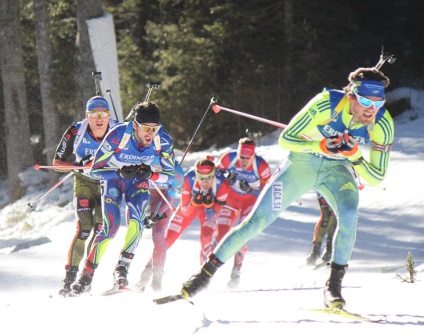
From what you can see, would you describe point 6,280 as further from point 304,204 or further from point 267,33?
point 267,33

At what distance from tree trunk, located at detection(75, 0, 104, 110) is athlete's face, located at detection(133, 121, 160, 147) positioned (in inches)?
395

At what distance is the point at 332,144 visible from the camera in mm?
5684

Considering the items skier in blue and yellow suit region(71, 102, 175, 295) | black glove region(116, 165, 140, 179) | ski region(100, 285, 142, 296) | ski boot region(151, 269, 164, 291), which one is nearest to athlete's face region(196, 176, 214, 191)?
ski boot region(151, 269, 164, 291)

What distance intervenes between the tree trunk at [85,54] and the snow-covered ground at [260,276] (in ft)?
7.99

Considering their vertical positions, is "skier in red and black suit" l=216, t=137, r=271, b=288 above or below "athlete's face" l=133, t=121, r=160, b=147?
below

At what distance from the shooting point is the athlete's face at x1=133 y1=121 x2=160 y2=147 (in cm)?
700

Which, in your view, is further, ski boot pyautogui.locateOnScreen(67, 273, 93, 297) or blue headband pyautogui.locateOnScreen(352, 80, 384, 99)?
ski boot pyautogui.locateOnScreen(67, 273, 93, 297)

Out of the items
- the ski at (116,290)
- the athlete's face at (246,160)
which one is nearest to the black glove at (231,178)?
the athlete's face at (246,160)

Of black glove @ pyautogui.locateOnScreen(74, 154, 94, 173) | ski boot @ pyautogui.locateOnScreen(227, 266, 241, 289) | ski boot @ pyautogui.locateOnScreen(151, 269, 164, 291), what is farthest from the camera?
ski boot @ pyautogui.locateOnScreen(227, 266, 241, 289)

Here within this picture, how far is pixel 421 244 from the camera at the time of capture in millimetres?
11055

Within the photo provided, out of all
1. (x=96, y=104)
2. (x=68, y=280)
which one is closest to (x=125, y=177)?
(x=96, y=104)

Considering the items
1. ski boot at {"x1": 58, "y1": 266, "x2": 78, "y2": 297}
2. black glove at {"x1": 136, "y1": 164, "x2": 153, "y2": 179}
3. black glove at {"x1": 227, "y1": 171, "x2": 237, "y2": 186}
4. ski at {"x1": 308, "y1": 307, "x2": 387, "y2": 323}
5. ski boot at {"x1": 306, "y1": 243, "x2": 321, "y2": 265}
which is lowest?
ski boot at {"x1": 306, "y1": 243, "x2": 321, "y2": 265}

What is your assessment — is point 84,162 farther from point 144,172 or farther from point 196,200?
point 196,200

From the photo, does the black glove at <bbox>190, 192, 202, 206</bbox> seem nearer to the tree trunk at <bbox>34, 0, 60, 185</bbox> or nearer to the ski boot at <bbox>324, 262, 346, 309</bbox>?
the ski boot at <bbox>324, 262, 346, 309</bbox>
